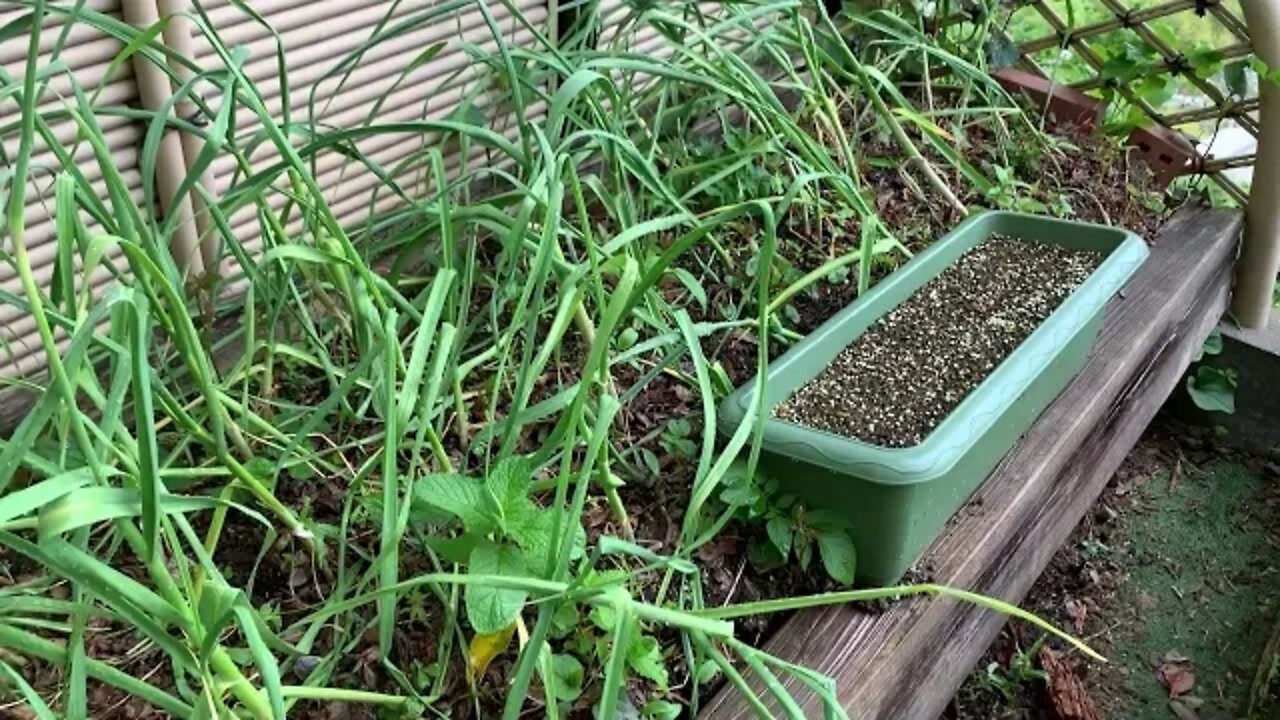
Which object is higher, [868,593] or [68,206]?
[68,206]

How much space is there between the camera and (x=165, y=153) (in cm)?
97

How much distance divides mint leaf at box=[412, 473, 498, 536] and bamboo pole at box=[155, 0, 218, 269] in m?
0.30

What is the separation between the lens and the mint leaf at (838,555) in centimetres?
87

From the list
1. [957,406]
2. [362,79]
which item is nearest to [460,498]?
[957,406]

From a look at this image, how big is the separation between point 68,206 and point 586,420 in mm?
346

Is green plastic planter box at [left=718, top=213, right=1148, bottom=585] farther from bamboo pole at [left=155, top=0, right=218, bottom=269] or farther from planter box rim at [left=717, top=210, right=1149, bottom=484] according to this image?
bamboo pole at [left=155, top=0, right=218, bottom=269]

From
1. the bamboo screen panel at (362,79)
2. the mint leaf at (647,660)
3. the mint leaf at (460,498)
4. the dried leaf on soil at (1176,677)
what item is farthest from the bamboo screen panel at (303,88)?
the dried leaf on soil at (1176,677)

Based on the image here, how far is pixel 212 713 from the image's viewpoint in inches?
22.9

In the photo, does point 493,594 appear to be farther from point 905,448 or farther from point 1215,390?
point 1215,390

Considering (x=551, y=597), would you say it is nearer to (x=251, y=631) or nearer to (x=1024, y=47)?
(x=251, y=631)

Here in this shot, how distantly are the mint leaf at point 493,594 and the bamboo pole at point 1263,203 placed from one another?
3.84 ft

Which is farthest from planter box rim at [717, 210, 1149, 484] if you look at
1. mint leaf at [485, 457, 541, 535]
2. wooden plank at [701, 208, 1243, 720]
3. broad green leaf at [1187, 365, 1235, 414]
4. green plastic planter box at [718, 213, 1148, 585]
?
broad green leaf at [1187, 365, 1235, 414]

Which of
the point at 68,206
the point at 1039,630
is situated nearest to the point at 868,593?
the point at 68,206

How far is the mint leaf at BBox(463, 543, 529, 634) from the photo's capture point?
66 centimetres
